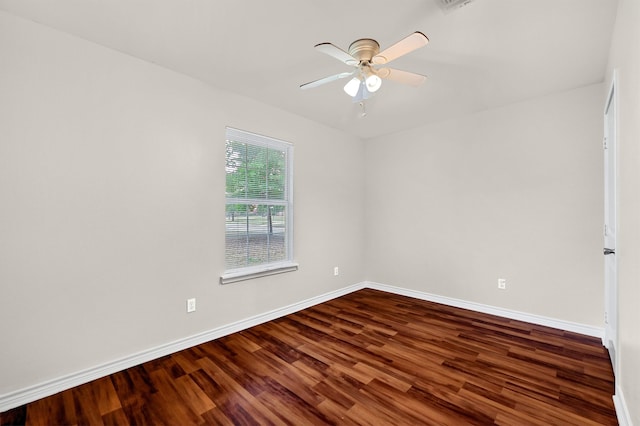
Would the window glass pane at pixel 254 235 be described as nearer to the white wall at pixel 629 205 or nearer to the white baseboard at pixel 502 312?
the white baseboard at pixel 502 312

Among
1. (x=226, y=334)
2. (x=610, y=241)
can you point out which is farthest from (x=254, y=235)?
(x=610, y=241)

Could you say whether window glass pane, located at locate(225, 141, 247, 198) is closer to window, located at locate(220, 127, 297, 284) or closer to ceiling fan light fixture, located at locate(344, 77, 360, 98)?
window, located at locate(220, 127, 297, 284)

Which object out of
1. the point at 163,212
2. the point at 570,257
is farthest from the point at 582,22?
the point at 163,212

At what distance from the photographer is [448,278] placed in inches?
149

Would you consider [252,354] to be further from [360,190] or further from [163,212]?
[360,190]

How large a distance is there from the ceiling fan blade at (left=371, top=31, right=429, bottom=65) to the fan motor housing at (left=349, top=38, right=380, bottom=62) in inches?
1.8

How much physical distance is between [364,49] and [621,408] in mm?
2668

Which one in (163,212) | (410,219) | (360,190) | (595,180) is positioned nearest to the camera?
(163,212)

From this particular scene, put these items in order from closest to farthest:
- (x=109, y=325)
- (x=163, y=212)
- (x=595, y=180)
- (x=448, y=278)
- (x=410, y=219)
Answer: (x=109, y=325)
(x=163, y=212)
(x=595, y=180)
(x=448, y=278)
(x=410, y=219)

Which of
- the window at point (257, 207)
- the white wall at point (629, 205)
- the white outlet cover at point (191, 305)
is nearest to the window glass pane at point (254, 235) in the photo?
the window at point (257, 207)

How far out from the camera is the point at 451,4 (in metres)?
1.68

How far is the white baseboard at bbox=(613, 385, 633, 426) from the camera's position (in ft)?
4.88

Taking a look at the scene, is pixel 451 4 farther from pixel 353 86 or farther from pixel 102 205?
pixel 102 205

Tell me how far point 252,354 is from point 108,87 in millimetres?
2487
